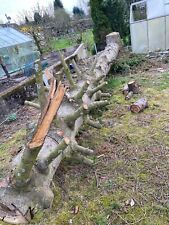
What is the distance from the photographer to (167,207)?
9.71 ft

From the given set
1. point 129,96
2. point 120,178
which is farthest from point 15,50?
point 120,178

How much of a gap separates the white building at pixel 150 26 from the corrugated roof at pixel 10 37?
6.70 meters

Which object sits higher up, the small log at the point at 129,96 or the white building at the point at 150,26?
the white building at the point at 150,26

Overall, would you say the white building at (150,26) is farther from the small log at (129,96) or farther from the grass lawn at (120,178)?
the grass lawn at (120,178)

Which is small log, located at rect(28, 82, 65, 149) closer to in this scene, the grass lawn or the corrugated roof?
the grass lawn

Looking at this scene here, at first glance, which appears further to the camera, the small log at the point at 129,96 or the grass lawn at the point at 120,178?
the small log at the point at 129,96

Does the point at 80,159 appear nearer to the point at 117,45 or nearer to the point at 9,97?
the point at 9,97

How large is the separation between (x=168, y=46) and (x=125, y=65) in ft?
9.86

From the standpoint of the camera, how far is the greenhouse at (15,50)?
1398cm

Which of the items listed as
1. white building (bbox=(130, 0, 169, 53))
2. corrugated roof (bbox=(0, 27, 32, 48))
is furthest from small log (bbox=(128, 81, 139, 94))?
corrugated roof (bbox=(0, 27, 32, 48))

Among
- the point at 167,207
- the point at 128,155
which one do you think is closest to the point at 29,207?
the point at 167,207

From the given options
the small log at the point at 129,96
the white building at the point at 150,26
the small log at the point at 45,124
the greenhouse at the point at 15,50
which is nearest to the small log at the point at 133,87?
the small log at the point at 129,96

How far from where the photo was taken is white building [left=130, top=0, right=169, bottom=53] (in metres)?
10.8

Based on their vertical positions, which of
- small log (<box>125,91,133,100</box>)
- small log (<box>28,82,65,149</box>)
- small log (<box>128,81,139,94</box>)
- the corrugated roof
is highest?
small log (<box>28,82,65,149</box>)
